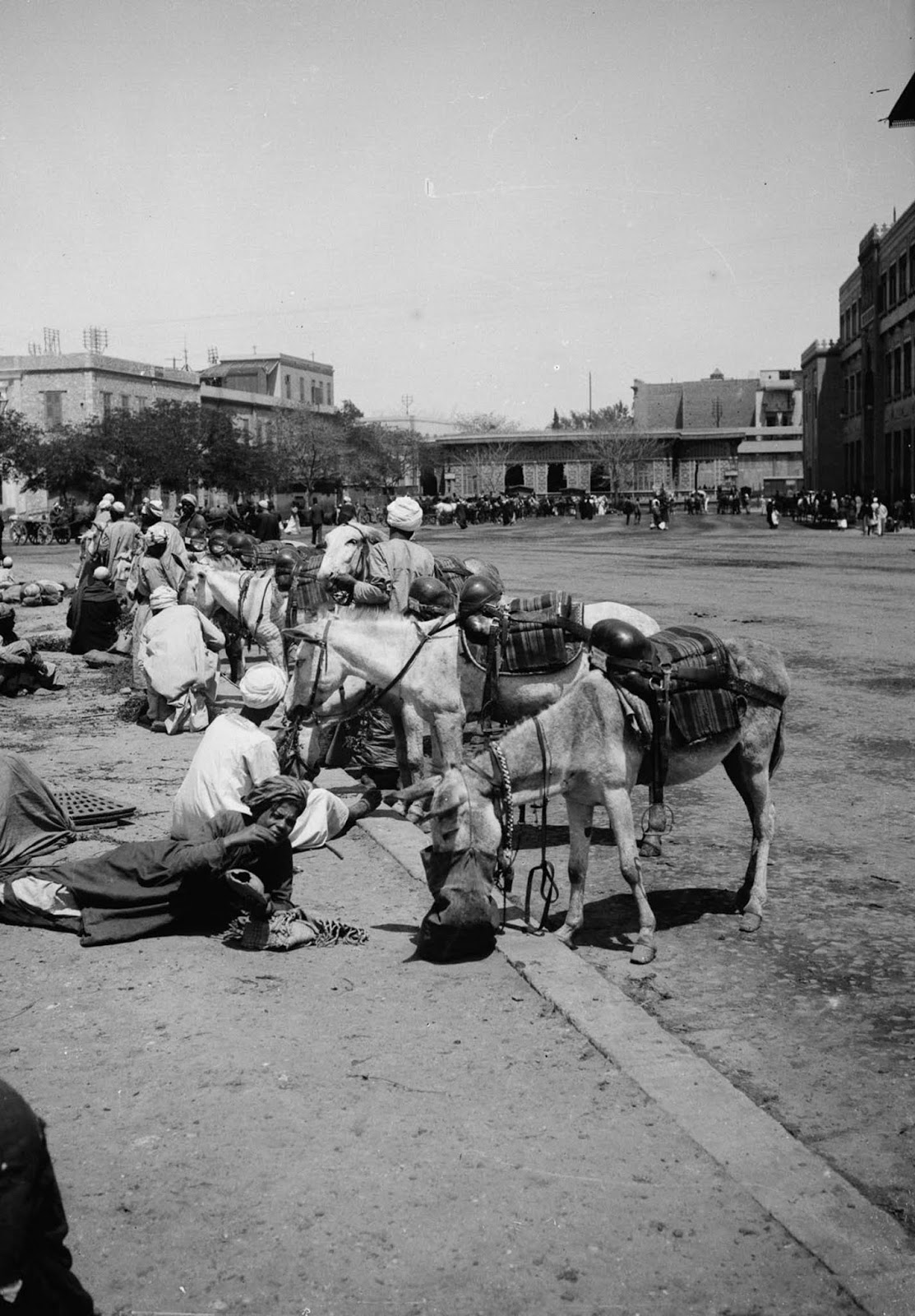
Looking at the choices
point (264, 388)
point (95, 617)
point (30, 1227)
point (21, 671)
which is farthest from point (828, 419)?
point (30, 1227)

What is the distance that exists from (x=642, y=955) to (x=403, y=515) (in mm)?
5280

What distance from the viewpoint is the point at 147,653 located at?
457 inches

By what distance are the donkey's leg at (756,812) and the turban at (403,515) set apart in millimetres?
4399

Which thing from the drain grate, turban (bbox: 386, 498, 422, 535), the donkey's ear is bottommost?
the drain grate

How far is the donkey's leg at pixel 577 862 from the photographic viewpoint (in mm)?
6113

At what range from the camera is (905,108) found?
1253 inches

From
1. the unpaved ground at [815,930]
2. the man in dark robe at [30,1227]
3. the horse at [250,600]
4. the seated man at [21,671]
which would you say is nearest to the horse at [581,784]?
the unpaved ground at [815,930]

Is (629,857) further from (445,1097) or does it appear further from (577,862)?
(445,1097)

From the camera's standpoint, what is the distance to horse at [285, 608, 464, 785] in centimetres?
820

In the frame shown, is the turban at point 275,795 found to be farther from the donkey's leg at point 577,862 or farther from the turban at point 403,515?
the turban at point 403,515

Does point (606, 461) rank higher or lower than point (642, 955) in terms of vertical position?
higher

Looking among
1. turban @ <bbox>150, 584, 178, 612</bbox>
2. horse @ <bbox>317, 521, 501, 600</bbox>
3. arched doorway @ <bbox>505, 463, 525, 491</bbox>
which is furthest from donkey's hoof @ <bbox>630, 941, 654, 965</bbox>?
arched doorway @ <bbox>505, 463, 525, 491</bbox>

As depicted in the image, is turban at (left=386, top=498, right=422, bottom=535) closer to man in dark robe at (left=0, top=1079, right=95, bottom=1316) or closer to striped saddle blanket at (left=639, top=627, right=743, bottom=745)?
striped saddle blanket at (left=639, top=627, right=743, bottom=745)

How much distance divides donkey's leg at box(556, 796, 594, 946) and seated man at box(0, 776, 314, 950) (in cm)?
118
